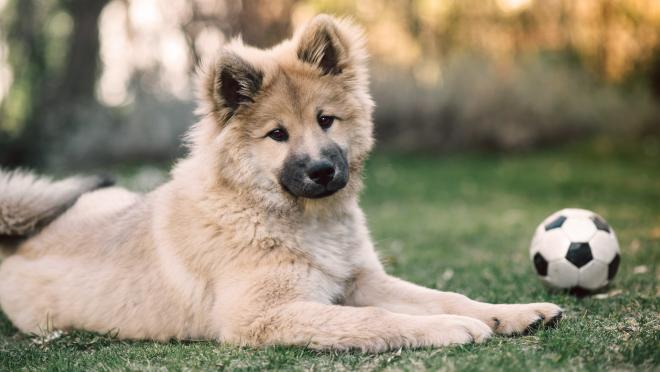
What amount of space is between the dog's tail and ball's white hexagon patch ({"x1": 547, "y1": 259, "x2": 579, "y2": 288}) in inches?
132

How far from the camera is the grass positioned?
314 centimetres

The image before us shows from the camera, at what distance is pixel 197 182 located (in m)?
4.05

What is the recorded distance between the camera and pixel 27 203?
4531 mm

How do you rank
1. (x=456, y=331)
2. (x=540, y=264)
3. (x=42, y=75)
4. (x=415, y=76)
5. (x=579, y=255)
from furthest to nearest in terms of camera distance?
(x=415, y=76) < (x=42, y=75) < (x=540, y=264) < (x=579, y=255) < (x=456, y=331)

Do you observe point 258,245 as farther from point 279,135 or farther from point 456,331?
point 456,331

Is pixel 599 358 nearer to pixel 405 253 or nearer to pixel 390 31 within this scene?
pixel 405 253

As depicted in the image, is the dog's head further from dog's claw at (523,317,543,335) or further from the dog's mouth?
dog's claw at (523,317,543,335)

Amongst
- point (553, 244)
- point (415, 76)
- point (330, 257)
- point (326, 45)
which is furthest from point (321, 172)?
point (415, 76)

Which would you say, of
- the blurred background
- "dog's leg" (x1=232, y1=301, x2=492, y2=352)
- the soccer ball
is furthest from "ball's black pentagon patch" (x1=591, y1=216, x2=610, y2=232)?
the blurred background

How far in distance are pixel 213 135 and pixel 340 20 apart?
1.10 meters

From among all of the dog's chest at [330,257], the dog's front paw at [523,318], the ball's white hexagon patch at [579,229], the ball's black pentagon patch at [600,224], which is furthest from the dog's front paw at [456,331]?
the ball's black pentagon patch at [600,224]

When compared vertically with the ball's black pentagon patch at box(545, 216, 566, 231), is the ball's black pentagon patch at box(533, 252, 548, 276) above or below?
below

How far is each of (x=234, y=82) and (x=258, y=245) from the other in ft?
3.14

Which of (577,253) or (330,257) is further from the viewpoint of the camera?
(577,253)
